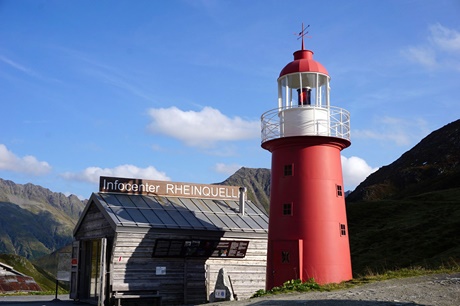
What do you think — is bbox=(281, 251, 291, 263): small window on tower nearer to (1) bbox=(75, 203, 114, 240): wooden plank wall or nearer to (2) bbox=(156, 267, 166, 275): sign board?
(2) bbox=(156, 267, 166, 275): sign board

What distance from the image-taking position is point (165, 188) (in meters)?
29.0

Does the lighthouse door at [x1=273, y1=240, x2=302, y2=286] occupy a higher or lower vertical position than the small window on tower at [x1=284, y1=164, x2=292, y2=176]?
lower

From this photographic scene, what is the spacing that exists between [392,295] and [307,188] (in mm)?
6827

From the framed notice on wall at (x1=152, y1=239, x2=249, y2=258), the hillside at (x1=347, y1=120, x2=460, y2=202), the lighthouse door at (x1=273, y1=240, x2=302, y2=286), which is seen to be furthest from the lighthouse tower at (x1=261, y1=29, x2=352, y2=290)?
the hillside at (x1=347, y1=120, x2=460, y2=202)

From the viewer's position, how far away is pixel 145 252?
24.5 m

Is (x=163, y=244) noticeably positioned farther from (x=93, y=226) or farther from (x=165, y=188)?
(x=165, y=188)

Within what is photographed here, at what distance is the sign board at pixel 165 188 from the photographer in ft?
90.1

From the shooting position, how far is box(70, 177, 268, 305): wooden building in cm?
2411

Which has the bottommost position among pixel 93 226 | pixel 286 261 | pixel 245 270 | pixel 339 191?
pixel 245 270

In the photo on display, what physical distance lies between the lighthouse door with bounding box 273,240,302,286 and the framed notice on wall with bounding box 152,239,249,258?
470 centimetres

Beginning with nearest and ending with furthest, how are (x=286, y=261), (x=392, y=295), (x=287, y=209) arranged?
(x=392, y=295)
(x=286, y=261)
(x=287, y=209)

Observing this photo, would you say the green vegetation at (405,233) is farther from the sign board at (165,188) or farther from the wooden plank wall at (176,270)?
the wooden plank wall at (176,270)

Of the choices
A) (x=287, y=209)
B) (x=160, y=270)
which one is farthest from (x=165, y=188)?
(x=287, y=209)

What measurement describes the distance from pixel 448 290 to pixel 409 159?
147436 mm
